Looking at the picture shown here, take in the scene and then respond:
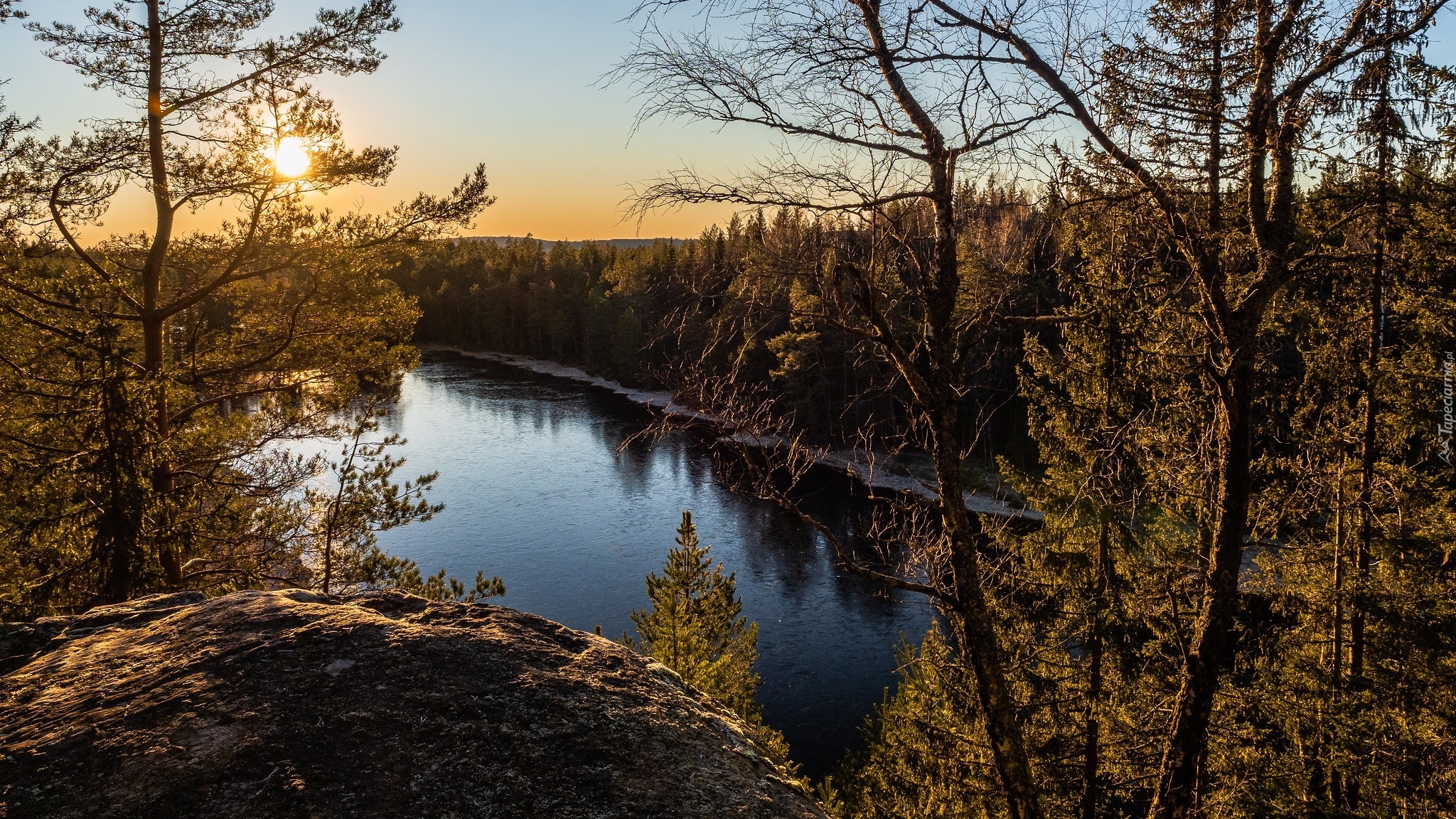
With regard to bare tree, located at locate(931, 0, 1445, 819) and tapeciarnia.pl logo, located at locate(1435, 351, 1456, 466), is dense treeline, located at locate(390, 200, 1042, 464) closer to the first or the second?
bare tree, located at locate(931, 0, 1445, 819)

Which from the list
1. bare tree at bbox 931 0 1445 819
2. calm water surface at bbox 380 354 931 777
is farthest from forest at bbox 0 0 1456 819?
calm water surface at bbox 380 354 931 777

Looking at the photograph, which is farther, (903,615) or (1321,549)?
(903,615)

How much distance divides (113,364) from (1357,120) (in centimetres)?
895

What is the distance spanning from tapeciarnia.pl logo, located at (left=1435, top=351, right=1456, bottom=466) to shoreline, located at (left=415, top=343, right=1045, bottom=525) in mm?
5126

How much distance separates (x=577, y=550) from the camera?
2684cm

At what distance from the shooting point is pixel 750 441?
129 ft

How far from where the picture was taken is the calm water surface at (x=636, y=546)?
63.9 ft

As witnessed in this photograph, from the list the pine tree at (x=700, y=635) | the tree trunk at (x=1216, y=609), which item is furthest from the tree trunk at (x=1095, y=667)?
the tree trunk at (x=1216, y=609)

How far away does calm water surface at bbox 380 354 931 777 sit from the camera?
1947 cm

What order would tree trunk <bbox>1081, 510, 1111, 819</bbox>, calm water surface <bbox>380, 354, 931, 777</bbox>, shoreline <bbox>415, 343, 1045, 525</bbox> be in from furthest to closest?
calm water surface <bbox>380, 354, 931, 777</bbox>, tree trunk <bbox>1081, 510, 1111, 819</bbox>, shoreline <bbox>415, 343, 1045, 525</bbox>

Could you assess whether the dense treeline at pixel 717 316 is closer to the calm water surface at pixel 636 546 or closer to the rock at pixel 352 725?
the rock at pixel 352 725

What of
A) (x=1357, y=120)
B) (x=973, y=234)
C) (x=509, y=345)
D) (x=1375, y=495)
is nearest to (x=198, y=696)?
(x=973, y=234)

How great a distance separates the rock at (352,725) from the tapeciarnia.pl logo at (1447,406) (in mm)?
11107

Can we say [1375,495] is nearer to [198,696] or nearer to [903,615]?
[198,696]
